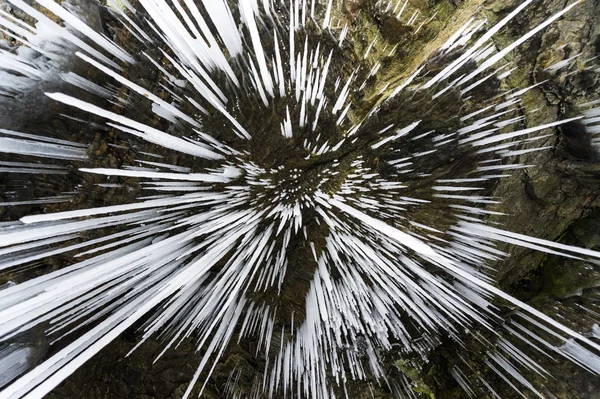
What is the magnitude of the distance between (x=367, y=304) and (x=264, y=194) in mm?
780

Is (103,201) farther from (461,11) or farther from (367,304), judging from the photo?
(461,11)

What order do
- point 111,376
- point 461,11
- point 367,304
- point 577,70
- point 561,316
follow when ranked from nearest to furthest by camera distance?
point 461,11 < point 577,70 < point 367,304 < point 561,316 < point 111,376

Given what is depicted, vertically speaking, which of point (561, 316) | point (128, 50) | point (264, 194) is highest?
point (128, 50)

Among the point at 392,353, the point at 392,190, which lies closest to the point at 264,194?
the point at 392,190

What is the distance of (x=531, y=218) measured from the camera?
1969 millimetres

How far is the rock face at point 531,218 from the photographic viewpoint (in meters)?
1.49

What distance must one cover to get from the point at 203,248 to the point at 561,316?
2.00m

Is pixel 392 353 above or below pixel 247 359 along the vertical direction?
above

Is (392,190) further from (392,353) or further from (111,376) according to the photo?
(111,376)

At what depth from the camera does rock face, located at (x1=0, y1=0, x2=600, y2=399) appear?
1492 millimetres

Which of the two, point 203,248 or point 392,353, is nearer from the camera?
point 203,248

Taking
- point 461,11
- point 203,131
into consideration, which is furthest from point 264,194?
point 461,11

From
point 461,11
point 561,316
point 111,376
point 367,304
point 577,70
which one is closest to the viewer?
point 461,11

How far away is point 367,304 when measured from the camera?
1795 millimetres
